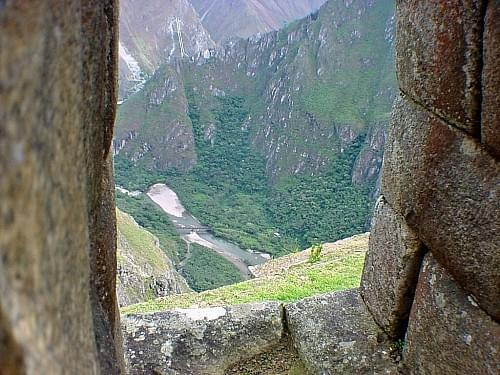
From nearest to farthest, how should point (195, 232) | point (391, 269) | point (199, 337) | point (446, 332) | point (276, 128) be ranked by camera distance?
point (446, 332) < point (391, 269) < point (199, 337) < point (195, 232) < point (276, 128)

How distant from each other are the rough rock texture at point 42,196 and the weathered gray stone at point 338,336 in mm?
2682

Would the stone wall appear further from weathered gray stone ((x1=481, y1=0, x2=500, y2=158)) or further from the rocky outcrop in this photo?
the rocky outcrop

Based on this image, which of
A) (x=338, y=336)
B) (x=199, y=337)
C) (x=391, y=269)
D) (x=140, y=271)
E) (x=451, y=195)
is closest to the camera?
(x=451, y=195)

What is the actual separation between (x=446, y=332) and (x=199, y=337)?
1.99m

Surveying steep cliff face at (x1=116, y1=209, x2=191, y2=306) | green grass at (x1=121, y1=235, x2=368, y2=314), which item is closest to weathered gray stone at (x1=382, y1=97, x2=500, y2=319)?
green grass at (x1=121, y1=235, x2=368, y2=314)

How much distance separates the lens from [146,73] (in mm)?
185250

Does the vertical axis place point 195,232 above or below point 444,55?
above

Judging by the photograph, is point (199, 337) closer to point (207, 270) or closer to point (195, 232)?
point (207, 270)

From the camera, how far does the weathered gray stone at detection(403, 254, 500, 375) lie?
109 inches

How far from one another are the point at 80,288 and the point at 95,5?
1190 mm

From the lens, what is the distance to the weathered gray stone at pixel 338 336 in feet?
12.4

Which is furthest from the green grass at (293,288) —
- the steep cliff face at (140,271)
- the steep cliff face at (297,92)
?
the steep cliff face at (297,92)

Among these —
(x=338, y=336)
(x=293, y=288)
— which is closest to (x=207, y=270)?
(x=293, y=288)

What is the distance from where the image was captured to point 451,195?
290 centimetres
